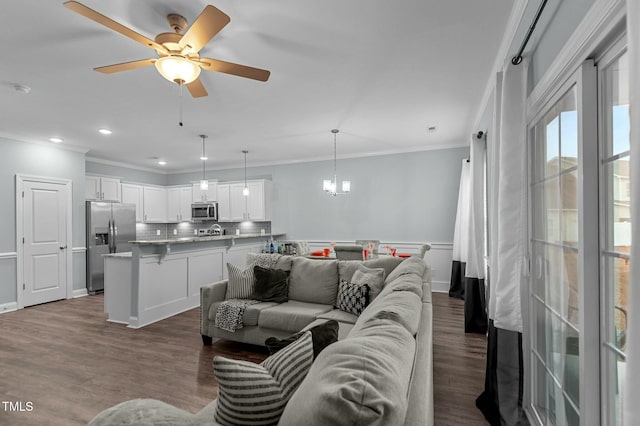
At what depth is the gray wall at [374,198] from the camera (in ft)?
19.9

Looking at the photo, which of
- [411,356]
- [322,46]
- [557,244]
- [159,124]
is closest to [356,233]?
[159,124]

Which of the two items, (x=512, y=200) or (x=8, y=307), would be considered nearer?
(x=512, y=200)

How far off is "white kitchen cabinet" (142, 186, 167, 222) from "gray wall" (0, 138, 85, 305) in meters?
1.90

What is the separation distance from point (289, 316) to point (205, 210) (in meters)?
5.36

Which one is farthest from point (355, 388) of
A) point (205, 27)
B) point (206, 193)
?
point (206, 193)

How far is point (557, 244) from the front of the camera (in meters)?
1.75

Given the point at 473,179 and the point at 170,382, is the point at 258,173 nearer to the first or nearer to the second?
the point at 473,179

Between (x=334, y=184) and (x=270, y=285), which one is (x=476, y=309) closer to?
(x=270, y=285)

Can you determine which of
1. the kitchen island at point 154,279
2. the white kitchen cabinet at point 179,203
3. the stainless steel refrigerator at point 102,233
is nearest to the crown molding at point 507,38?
the kitchen island at point 154,279

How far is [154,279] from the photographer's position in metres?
4.30

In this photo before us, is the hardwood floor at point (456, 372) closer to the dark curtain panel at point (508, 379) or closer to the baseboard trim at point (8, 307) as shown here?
the dark curtain panel at point (508, 379)

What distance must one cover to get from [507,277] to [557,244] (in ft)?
1.13

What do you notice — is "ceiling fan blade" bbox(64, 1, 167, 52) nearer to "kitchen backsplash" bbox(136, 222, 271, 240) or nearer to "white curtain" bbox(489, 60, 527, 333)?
"white curtain" bbox(489, 60, 527, 333)

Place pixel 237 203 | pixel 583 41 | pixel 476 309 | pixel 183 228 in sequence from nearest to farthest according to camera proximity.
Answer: pixel 583 41
pixel 476 309
pixel 237 203
pixel 183 228
